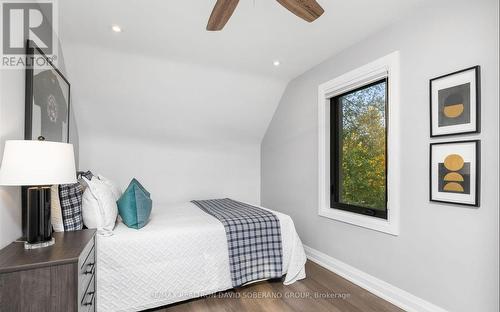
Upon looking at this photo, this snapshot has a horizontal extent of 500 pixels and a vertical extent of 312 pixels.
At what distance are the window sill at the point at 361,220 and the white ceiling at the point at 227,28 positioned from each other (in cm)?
178

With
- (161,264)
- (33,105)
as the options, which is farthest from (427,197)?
(33,105)

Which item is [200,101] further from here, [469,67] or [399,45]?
[469,67]

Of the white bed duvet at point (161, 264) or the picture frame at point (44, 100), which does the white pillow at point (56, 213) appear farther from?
the picture frame at point (44, 100)

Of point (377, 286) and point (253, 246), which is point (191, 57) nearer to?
point (253, 246)

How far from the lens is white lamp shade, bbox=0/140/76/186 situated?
1271 mm

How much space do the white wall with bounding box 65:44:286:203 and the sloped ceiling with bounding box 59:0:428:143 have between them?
0.01 meters

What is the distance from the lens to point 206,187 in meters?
4.22

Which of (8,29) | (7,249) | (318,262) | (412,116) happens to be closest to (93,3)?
(8,29)

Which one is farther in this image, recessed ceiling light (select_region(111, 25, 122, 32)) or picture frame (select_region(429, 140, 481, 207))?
recessed ceiling light (select_region(111, 25, 122, 32))

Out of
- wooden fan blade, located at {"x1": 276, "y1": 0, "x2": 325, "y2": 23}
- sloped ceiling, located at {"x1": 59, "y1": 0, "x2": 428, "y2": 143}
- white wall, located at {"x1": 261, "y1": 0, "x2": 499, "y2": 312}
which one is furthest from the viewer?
sloped ceiling, located at {"x1": 59, "y1": 0, "x2": 428, "y2": 143}

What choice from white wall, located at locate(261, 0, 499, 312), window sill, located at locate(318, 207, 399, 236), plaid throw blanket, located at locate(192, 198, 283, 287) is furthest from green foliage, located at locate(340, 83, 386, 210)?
plaid throw blanket, located at locate(192, 198, 283, 287)

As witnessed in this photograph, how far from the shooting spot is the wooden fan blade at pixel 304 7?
144 centimetres

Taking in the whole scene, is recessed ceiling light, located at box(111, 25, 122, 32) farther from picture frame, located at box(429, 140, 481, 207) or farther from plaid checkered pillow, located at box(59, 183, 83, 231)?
picture frame, located at box(429, 140, 481, 207)

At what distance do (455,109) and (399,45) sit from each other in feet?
2.50
